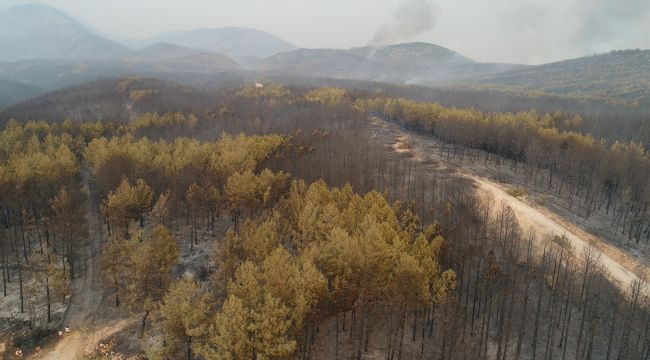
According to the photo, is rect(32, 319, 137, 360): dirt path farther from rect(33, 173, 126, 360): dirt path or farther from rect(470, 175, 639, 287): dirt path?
rect(470, 175, 639, 287): dirt path

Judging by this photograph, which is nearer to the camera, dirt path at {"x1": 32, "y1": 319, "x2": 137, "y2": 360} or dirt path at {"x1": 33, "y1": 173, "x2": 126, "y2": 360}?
dirt path at {"x1": 32, "y1": 319, "x2": 137, "y2": 360}

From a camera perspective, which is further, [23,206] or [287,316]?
[23,206]

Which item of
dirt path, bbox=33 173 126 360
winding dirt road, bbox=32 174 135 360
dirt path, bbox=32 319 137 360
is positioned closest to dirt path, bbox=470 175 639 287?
dirt path, bbox=32 319 137 360

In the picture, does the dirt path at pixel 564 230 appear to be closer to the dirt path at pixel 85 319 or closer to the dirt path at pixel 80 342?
the dirt path at pixel 80 342

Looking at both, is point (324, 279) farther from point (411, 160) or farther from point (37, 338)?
point (411, 160)

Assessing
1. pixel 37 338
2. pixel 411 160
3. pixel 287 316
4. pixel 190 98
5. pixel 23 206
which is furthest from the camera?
pixel 190 98

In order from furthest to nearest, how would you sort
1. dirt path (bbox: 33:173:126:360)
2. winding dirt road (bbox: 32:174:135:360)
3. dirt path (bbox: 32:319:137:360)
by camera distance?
dirt path (bbox: 33:173:126:360) < winding dirt road (bbox: 32:174:135:360) < dirt path (bbox: 32:319:137:360)

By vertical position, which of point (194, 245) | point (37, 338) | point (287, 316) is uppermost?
point (287, 316)

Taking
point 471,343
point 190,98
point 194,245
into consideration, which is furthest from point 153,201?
point 190,98
